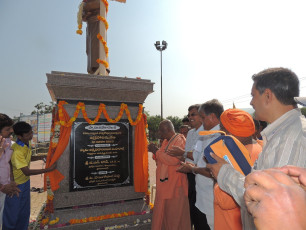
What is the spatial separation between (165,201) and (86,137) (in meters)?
1.84

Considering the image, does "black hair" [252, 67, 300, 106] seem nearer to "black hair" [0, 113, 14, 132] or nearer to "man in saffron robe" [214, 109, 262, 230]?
"man in saffron robe" [214, 109, 262, 230]

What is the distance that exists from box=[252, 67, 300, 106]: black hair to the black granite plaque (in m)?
2.63

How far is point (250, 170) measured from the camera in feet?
5.45

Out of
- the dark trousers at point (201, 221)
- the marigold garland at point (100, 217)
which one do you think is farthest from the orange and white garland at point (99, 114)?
the dark trousers at point (201, 221)

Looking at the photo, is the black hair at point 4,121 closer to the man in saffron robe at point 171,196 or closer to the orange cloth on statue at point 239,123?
the man in saffron robe at point 171,196

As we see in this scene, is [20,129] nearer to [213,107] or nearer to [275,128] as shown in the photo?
[213,107]

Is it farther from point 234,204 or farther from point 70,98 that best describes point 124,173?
point 234,204

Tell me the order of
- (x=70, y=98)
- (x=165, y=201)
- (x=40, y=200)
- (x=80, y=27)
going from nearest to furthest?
(x=70, y=98) < (x=165, y=201) < (x=80, y=27) < (x=40, y=200)

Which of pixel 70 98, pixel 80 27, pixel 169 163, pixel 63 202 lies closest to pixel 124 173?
pixel 169 163

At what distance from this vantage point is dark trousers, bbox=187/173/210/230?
304 cm

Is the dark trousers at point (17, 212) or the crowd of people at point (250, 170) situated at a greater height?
the crowd of people at point (250, 170)

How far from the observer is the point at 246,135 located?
6.55 feet

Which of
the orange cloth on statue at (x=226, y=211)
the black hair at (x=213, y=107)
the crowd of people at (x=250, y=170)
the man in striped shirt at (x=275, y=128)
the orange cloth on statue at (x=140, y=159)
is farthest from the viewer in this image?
the orange cloth on statue at (x=140, y=159)

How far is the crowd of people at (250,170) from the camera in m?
0.50
